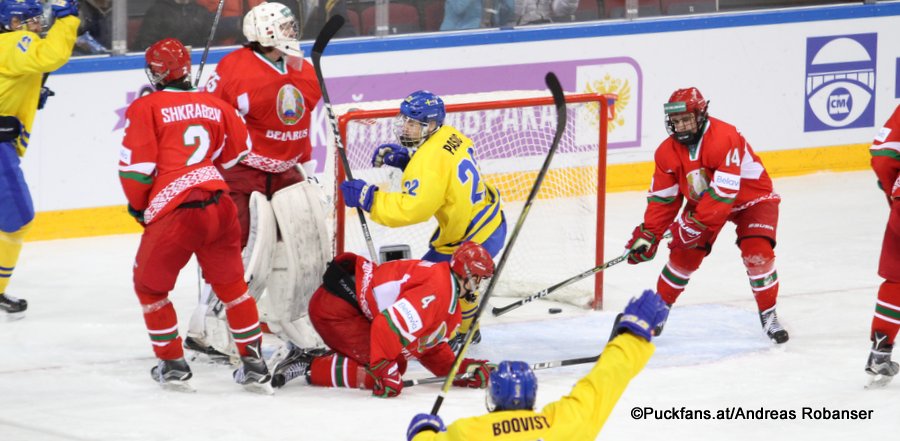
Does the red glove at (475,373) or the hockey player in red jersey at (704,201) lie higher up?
the hockey player in red jersey at (704,201)

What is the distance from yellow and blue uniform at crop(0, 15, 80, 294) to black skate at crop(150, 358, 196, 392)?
3.87ft

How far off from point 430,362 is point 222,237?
0.86m

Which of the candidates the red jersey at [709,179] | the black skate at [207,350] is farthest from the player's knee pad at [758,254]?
the black skate at [207,350]

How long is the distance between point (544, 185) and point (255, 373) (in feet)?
6.72

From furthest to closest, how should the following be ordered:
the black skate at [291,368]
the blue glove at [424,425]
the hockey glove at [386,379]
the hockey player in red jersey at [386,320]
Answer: the black skate at [291,368] < the hockey glove at [386,379] < the hockey player in red jersey at [386,320] < the blue glove at [424,425]

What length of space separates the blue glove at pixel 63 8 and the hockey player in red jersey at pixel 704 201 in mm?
2361

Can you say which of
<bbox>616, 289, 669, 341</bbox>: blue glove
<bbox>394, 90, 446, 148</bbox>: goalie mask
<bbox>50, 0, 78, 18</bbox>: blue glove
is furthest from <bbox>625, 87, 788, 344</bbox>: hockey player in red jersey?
<bbox>50, 0, 78, 18</bbox>: blue glove

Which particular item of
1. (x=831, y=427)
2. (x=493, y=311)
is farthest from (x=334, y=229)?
(x=831, y=427)

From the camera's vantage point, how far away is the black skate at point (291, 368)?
17.0ft

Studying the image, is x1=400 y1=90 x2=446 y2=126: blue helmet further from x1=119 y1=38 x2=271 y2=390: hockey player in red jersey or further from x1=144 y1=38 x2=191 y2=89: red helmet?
x1=144 y1=38 x2=191 y2=89: red helmet

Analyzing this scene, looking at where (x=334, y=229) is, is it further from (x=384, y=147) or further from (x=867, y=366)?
(x=867, y=366)

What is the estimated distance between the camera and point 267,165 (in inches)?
217

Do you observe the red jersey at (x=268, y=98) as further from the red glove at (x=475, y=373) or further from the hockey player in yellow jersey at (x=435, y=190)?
the red glove at (x=475, y=373)

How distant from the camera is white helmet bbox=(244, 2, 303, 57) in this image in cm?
537
